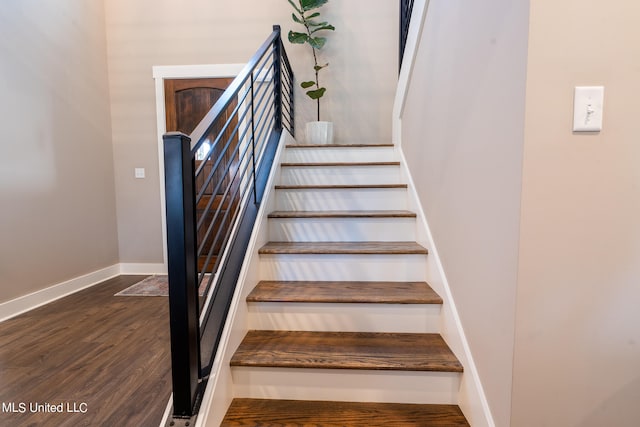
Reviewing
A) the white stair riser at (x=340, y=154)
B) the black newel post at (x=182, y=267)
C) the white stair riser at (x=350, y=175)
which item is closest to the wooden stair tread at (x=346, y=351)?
the black newel post at (x=182, y=267)

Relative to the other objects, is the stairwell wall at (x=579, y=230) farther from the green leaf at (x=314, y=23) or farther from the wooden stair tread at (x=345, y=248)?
the green leaf at (x=314, y=23)

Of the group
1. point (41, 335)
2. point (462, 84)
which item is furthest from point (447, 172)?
point (41, 335)

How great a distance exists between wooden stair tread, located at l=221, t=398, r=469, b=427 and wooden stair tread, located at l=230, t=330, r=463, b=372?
0.16m

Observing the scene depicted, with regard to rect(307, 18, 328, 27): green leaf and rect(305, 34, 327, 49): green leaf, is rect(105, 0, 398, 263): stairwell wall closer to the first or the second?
rect(307, 18, 328, 27): green leaf

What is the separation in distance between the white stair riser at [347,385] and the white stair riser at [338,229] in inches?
34.9

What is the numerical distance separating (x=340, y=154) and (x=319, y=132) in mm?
637

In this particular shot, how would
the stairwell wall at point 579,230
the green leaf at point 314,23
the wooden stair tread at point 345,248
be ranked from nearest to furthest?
the stairwell wall at point 579,230, the wooden stair tread at point 345,248, the green leaf at point 314,23

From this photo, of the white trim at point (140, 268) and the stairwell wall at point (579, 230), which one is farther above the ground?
the stairwell wall at point (579, 230)

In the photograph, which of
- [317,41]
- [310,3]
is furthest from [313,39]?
[310,3]

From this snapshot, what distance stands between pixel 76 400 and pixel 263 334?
0.86 meters

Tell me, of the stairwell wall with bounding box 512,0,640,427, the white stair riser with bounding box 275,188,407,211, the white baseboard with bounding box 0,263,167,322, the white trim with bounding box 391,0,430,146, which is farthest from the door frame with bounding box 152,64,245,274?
the stairwell wall with bounding box 512,0,640,427

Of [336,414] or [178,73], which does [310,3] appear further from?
[336,414]

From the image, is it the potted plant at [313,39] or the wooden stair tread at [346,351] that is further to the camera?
the potted plant at [313,39]

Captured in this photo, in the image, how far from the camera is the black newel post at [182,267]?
1.01m
